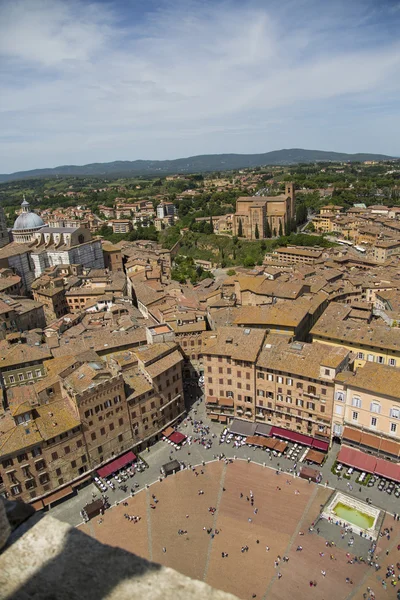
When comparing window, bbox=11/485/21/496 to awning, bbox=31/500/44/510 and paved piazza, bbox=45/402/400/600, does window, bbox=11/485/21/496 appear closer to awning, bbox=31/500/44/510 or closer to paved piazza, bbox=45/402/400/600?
awning, bbox=31/500/44/510

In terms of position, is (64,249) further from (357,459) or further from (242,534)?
(357,459)

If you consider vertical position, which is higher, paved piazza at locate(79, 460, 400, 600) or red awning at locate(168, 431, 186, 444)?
red awning at locate(168, 431, 186, 444)

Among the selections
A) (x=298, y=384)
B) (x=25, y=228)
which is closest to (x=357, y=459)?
(x=298, y=384)

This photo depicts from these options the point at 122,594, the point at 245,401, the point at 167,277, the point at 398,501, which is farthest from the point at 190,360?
the point at 122,594

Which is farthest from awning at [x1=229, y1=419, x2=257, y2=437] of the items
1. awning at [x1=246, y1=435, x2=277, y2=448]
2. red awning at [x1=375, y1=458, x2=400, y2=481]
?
red awning at [x1=375, y1=458, x2=400, y2=481]

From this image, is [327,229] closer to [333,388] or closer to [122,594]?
[333,388]
